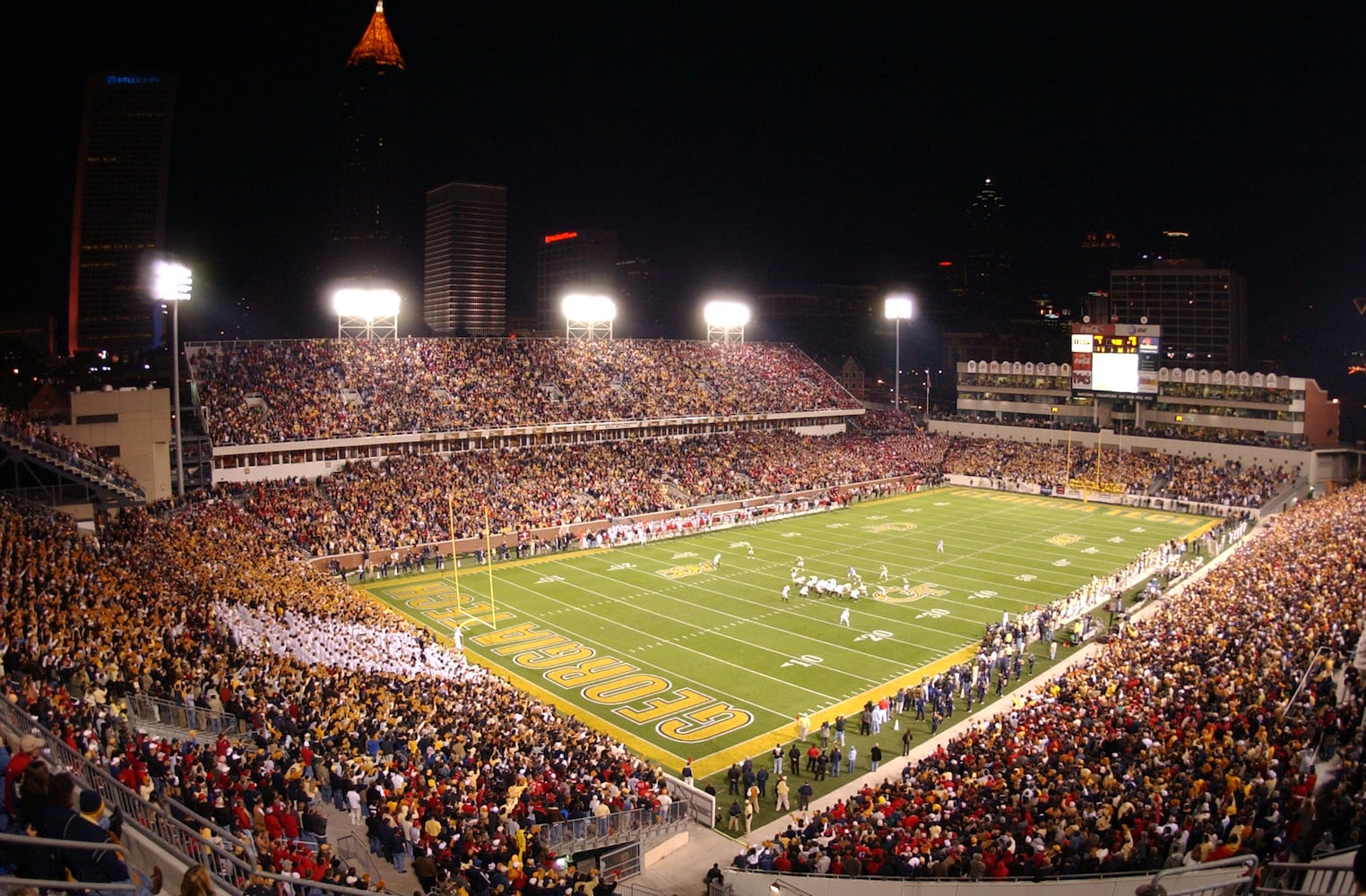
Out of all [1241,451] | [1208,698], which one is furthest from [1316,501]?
[1208,698]

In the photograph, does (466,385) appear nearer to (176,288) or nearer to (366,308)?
(366,308)

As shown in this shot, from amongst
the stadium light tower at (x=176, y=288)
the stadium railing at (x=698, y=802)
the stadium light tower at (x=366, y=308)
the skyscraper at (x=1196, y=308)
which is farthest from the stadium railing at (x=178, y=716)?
the skyscraper at (x=1196, y=308)

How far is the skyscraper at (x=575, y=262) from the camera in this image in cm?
18450

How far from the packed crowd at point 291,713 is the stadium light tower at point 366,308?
28.3 m

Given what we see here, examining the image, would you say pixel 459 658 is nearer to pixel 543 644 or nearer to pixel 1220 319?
pixel 543 644

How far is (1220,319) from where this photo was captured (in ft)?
443

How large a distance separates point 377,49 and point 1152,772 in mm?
162411

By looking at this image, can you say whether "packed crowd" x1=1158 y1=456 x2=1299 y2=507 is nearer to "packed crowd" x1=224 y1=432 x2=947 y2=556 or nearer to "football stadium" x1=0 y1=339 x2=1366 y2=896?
"football stadium" x1=0 y1=339 x2=1366 y2=896

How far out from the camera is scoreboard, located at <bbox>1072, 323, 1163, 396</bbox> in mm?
54750

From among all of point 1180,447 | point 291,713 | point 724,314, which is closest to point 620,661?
point 291,713

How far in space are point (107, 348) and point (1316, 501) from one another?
100 m

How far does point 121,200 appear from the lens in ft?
340

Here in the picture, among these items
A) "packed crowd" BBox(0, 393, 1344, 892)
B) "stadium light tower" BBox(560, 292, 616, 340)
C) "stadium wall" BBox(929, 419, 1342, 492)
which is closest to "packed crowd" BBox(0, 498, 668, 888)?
"packed crowd" BBox(0, 393, 1344, 892)

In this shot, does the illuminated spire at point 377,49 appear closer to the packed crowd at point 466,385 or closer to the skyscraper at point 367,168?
the skyscraper at point 367,168
